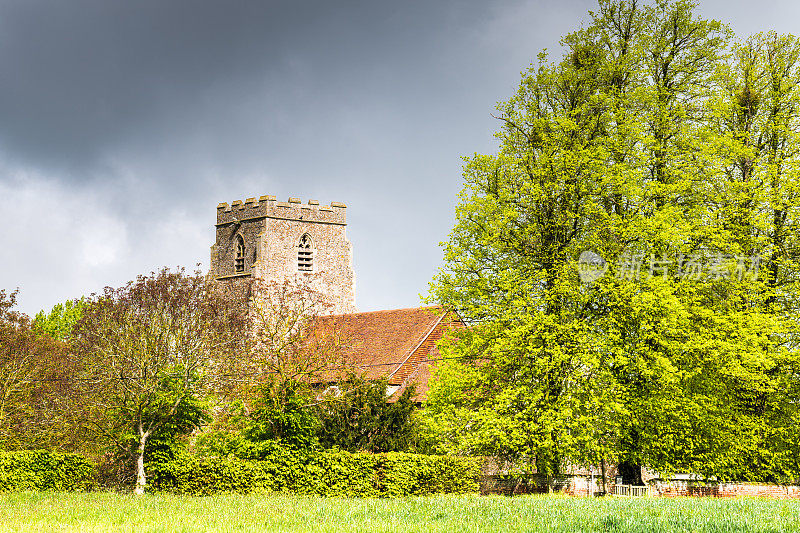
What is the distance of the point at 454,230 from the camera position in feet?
72.3

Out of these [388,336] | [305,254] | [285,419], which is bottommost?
[285,419]

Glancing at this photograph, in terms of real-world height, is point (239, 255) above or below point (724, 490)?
above

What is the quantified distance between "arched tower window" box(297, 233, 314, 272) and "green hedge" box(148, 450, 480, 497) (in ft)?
115

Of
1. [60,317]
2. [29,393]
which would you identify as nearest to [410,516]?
[29,393]

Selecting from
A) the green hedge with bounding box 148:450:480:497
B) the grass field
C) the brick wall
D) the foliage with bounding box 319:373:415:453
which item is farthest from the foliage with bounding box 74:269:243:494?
the brick wall

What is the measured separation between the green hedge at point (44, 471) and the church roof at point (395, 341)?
11517 mm

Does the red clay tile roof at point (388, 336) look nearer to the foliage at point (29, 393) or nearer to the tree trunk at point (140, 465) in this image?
the foliage at point (29, 393)

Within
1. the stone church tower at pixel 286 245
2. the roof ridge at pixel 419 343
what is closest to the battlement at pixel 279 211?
the stone church tower at pixel 286 245

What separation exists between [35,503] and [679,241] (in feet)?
58.7

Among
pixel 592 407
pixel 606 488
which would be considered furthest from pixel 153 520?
pixel 606 488

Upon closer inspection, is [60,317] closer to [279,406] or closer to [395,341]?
[395,341]

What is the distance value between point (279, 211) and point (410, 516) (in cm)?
4518

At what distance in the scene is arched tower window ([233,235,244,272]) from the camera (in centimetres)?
5494

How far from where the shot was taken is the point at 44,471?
23016 millimetres
